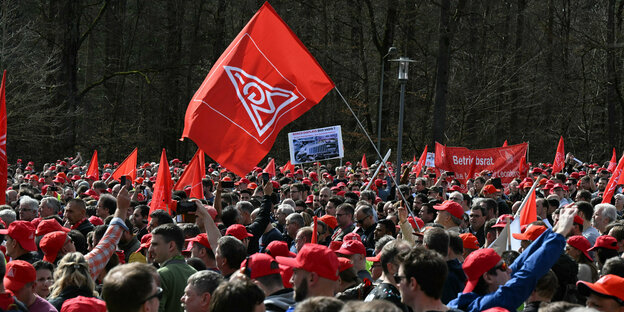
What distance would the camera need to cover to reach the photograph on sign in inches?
527

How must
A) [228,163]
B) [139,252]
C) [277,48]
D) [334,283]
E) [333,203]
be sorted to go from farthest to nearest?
[333,203], [277,48], [228,163], [139,252], [334,283]

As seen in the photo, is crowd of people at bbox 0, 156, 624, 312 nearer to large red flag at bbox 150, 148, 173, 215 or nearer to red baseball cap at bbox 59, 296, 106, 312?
red baseball cap at bbox 59, 296, 106, 312

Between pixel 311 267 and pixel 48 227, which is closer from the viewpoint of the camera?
pixel 311 267

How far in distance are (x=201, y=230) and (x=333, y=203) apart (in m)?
2.84

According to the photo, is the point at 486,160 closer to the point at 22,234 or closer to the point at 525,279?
the point at 22,234

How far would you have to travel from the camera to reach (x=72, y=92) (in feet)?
107

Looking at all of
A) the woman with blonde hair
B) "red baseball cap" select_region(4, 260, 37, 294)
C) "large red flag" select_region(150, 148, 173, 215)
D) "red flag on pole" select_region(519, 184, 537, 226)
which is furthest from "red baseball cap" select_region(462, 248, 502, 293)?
"large red flag" select_region(150, 148, 173, 215)

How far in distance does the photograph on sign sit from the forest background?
16723 millimetres

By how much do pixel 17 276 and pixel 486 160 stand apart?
1487cm

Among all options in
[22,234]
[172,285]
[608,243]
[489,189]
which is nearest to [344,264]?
[172,285]

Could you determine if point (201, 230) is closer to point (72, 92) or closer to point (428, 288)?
point (428, 288)

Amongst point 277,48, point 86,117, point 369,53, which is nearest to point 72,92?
point 86,117

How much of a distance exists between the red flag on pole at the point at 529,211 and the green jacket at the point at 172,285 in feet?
12.9

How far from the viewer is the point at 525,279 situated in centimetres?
446
